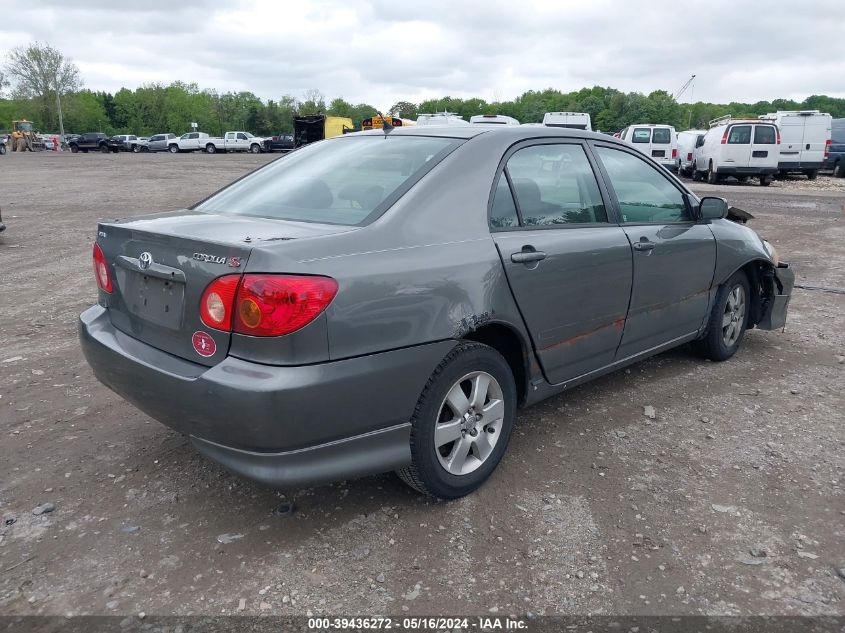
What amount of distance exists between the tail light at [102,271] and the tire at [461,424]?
1.53 m

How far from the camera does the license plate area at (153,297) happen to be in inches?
107

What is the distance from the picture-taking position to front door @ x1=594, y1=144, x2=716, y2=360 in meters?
3.95

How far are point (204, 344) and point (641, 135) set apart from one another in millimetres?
25295

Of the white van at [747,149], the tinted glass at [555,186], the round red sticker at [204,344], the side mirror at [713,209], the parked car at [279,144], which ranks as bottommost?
the round red sticker at [204,344]

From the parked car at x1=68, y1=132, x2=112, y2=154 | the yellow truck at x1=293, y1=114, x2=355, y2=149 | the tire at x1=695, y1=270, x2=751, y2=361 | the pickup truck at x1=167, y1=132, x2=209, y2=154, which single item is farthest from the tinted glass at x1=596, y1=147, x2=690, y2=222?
the parked car at x1=68, y1=132, x2=112, y2=154

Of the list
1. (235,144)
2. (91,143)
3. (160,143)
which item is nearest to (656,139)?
(235,144)

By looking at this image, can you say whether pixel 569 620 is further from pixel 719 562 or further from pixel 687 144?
pixel 687 144

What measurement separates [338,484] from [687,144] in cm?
2651

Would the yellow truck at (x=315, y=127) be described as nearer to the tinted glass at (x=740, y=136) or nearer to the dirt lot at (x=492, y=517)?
the tinted glass at (x=740, y=136)

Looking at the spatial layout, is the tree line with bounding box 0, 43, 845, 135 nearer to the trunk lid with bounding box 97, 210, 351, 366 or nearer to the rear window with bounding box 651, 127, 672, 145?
the rear window with bounding box 651, 127, 672, 145

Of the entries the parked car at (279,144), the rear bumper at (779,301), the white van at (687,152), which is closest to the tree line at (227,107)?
the parked car at (279,144)

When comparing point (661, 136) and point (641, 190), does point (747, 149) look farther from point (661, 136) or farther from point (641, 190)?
point (641, 190)

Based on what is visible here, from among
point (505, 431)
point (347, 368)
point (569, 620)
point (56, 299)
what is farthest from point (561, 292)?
point (56, 299)

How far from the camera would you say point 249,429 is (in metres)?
2.46
